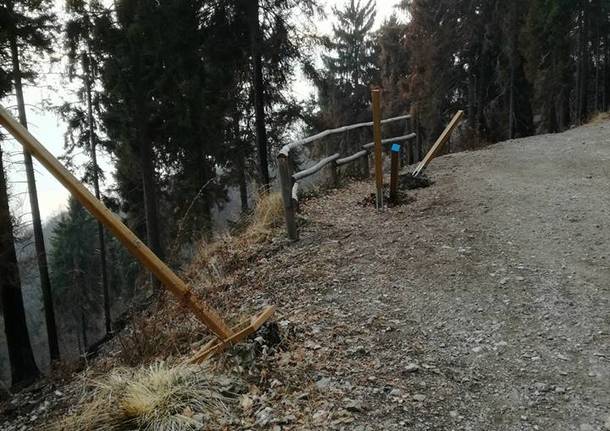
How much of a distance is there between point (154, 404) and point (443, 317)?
2.26 m

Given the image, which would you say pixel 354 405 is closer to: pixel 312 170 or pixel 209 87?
pixel 312 170

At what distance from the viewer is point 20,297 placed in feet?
39.2

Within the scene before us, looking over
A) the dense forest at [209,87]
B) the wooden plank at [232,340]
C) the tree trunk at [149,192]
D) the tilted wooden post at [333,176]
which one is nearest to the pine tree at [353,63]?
the dense forest at [209,87]

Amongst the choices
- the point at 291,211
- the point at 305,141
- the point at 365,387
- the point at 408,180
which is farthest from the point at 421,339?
the point at 408,180

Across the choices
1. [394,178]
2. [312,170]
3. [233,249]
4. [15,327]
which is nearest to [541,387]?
[233,249]

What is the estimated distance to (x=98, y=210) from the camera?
323cm

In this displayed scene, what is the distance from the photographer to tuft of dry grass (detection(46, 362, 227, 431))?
2.78 metres

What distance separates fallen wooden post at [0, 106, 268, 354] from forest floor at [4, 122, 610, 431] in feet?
2.34

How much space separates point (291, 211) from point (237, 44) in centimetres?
967

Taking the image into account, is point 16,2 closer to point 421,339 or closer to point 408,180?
point 408,180

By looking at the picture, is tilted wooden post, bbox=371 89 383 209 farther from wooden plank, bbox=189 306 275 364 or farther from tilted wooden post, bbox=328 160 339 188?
wooden plank, bbox=189 306 275 364

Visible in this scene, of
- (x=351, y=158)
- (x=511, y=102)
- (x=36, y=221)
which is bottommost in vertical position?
(x=36, y=221)

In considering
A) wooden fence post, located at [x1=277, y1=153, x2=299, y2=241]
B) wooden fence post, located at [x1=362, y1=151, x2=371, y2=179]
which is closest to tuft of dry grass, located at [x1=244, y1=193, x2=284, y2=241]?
wooden fence post, located at [x1=277, y1=153, x2=299, y2=241]

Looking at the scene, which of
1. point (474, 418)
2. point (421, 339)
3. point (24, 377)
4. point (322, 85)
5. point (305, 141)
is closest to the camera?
point (474, 418)
